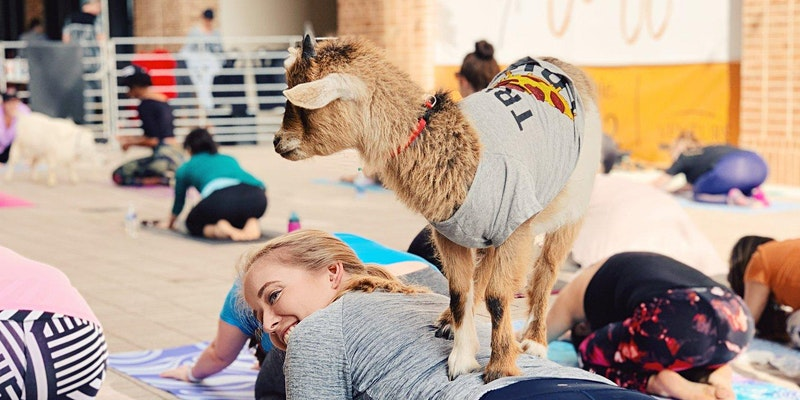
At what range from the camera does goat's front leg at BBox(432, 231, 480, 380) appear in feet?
9.05

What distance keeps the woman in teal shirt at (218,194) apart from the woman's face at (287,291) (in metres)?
6.57

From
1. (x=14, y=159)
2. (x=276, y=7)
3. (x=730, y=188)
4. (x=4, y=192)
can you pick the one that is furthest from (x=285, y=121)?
(x=276, y=7)

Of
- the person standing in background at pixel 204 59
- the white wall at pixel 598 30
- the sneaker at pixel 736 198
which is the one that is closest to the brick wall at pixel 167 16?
the person standing in background at pixel 204 59

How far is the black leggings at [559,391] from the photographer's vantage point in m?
2.46

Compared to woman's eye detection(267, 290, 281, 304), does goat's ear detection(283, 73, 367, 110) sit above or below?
above

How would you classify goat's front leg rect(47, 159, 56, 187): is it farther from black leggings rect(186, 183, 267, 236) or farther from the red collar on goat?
the red collar on goat

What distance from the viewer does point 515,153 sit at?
289cm

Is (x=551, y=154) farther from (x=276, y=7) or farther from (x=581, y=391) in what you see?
(x=276, y=7)

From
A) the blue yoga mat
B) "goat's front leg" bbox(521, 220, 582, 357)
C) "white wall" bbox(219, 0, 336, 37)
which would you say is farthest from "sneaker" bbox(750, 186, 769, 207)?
"white wall" bbox(219, 0, 336, 37)

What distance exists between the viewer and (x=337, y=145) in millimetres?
2809

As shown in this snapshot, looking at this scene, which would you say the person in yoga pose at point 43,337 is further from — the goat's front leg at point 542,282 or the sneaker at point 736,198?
the sneaker at point 736,198

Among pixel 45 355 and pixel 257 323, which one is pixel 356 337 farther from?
pixel 45 355

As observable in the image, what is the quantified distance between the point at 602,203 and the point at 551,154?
436 cm

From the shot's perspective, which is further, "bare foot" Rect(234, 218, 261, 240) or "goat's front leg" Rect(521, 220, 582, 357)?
"bare foot" Rect(234, 218, 261, 240)
